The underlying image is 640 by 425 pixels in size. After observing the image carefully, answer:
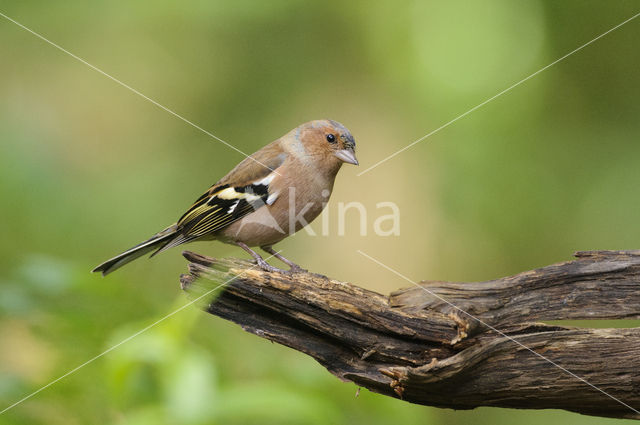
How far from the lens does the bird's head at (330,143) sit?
18.1 ft

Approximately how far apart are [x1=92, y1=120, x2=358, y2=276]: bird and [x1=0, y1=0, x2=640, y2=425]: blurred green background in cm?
175

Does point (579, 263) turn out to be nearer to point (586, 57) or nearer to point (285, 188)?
point (285, 188)

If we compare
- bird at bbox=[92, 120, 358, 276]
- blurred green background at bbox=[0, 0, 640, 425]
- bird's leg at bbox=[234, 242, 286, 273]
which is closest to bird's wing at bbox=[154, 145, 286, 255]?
bird at bbox=[92, 120, 358, 276]

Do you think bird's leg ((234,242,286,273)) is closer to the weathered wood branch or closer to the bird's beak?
the weathered wood branch

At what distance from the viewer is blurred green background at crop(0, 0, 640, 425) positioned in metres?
7.41

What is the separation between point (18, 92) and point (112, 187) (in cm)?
189

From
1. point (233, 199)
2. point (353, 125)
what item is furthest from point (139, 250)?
point (353, 125)

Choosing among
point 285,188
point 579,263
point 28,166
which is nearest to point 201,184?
point 28,166

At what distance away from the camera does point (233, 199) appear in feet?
17.3

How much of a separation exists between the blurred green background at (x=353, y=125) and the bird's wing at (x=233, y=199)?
71.4 inches

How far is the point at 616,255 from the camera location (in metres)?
3.84

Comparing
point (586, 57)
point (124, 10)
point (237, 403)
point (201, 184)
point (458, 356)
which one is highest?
point (586, 57)

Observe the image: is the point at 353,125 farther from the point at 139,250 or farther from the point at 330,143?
the point at 139,250

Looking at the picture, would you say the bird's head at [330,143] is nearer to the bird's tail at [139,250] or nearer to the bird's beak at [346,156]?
the bird's beak at [346,156]
